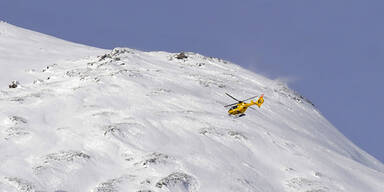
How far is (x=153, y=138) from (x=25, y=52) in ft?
105

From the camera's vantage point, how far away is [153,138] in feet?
100

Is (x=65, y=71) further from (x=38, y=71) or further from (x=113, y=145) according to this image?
(x=113, y=145)

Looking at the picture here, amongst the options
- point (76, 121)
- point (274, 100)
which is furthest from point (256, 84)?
point (76, 121)

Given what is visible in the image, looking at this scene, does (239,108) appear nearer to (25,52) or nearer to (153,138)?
(153,138)

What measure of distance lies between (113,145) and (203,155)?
16.3ft

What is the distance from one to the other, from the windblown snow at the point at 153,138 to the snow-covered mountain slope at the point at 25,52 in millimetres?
439

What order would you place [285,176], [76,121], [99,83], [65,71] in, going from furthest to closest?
[65,71]
[99,83]
[76,121]
[285,176]

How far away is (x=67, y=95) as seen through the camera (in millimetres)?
37906

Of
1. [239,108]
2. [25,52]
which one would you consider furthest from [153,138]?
[25,52]

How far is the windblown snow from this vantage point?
83.9 feet

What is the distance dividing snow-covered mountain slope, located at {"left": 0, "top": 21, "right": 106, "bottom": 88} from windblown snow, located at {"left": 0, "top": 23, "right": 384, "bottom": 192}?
17.3 inches

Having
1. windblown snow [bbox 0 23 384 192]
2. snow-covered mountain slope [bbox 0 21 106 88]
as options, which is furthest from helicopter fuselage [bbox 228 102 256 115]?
snow-covered mountain slope [bbox 0 21 106 88]

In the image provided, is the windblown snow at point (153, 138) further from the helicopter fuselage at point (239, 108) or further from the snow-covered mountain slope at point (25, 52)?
the helicopter fuselage at point (239, 108)

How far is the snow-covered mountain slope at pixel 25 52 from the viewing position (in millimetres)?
46344
